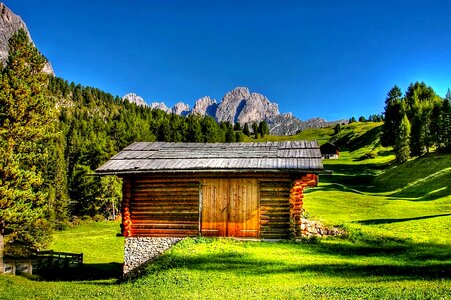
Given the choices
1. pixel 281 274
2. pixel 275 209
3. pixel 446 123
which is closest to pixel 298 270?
pixel 281 274

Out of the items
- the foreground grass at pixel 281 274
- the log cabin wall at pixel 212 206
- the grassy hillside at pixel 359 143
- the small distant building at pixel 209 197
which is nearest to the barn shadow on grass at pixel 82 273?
the small distant building at pixel 209 197

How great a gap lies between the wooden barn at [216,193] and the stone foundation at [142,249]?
1.30 feet

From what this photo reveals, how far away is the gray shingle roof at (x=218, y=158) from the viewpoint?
23672mm

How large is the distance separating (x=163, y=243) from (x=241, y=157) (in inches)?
280

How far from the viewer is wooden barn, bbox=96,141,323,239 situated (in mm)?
24078

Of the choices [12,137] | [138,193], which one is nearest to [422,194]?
[138,193]

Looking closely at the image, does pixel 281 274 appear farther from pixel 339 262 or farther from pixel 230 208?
pixel 230 208

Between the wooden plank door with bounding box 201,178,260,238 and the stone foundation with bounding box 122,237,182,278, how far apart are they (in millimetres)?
2446

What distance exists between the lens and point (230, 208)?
2450 cm

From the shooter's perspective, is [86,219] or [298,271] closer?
[298,271]

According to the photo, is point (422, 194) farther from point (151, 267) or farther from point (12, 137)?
point (12, 137)

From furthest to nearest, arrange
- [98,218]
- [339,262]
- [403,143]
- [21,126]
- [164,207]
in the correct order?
1. [403,143]
2. [98,218]
3. [21,126]
4. [164,207]
5. [339,262]

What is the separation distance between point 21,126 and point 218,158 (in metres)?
15.3

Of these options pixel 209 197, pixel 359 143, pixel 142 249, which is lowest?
pixel 142 249
